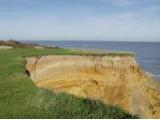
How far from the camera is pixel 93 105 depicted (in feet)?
39.2

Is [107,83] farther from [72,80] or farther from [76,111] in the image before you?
[76,111]

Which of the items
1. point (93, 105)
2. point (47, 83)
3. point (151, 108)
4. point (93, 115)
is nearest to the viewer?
point (93, 115)

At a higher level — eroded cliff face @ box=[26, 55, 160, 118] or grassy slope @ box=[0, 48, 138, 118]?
grassy slope @ box=[0, 48, 138, 118]

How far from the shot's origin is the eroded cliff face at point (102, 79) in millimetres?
31969

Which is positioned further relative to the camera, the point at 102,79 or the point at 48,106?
the point at 102,79

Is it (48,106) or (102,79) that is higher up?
(48,106)

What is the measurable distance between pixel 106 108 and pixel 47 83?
20212 millimetres

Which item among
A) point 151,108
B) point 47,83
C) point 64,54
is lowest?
point 151,108

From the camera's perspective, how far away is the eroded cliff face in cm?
3197

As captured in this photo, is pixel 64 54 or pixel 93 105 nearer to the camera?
pixel 93 105

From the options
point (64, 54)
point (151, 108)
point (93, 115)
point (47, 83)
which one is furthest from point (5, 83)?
point (151, 108)

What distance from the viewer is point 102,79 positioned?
3372 centimetres

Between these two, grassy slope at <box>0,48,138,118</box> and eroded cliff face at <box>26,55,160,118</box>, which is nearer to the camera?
grassy slope at <box>0,48,138,118</box>

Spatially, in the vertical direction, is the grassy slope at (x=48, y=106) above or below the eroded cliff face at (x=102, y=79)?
above
